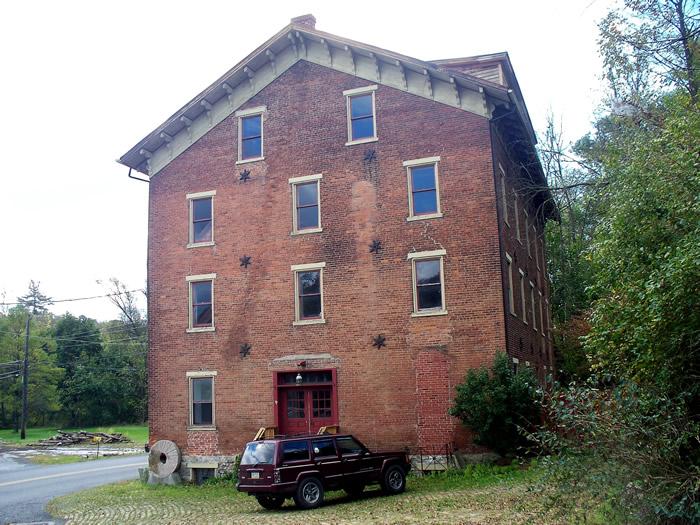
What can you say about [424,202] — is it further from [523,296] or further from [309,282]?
[523,296]

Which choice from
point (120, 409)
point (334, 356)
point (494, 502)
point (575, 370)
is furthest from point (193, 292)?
point (120, 409)

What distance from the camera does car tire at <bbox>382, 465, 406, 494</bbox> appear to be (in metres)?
18.3

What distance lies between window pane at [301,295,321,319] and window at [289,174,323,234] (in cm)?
220

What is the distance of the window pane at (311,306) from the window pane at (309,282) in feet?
0.65

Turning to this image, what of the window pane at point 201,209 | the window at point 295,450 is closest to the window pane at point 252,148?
the window pane at point 201,209

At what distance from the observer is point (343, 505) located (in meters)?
17.1

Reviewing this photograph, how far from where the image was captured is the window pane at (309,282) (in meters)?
24.1

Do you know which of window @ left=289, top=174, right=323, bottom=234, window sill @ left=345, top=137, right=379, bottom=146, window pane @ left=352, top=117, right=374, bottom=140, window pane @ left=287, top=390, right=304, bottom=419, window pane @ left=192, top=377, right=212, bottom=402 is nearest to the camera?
window pane @ left=287, top=390, right=304, bottom=419

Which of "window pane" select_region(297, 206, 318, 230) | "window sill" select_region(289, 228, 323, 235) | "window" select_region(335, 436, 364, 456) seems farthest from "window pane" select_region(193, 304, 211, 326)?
"window" select_region(335, 436, 364, 456)

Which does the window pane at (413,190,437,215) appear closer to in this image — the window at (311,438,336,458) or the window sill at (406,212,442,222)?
the window sill at (406,212,442,222)

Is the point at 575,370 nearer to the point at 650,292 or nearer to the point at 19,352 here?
the point at 650,292

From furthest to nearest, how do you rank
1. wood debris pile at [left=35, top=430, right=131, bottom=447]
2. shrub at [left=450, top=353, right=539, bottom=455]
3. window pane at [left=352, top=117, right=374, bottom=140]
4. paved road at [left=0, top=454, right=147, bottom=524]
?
1. wood debris pile at [left=35, top=430, right=131, bottom=447]
2. window pane at [left=352, top=117, right=374, bottom=140]
3. paved road at [left=0, top=454, right=147, bottom=524]
4. shrub at [left=450, top=353, right=539, bottom=455]

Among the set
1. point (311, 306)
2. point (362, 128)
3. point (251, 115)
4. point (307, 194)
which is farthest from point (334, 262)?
point (251, 115)

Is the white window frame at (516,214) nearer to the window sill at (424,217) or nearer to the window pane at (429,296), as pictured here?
the window sill at (424,217)
